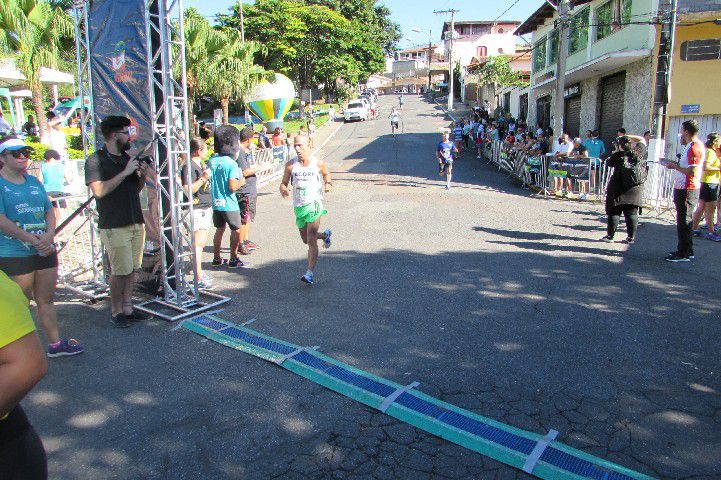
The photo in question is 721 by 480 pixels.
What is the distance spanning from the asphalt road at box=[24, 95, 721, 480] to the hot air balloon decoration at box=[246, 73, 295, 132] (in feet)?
65.7

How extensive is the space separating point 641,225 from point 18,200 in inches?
391

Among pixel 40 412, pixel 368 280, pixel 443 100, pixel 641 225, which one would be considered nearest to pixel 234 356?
pixel 40 412

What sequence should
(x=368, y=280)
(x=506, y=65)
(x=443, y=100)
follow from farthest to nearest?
(x=443, y=100)
(x=506, y=65)
(x=368, y=280)

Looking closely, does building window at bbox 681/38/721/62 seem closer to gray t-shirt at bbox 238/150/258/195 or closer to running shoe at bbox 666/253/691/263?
running shoe at bbox 666/253/691/263

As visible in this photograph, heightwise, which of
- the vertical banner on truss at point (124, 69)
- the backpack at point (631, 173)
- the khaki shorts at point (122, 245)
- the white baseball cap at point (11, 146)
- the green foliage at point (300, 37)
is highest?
the green foliage at point (300, 37)

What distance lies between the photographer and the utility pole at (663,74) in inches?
495

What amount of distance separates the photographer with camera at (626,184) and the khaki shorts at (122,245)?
6.75 m

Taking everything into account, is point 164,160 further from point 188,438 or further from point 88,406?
point 188,438

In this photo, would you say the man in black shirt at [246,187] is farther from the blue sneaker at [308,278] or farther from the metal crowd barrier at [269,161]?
the metal crowd barrier at [269,161]

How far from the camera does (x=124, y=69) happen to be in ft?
17.6

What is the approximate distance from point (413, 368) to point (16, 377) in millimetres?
2962

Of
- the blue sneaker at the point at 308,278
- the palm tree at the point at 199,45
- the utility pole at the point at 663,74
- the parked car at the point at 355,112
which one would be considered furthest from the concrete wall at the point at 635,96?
the parked car at the point at 355,112

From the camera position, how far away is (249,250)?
827 cm

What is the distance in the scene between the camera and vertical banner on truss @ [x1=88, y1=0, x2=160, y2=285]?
5227mm
